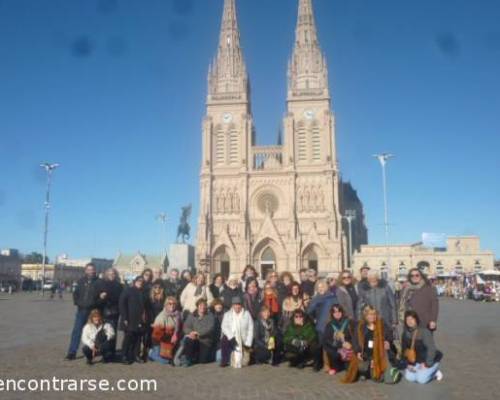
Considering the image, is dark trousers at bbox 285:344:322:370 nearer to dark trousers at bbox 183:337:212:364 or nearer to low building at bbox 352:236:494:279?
dark trousers at bbox 183:337:212:364

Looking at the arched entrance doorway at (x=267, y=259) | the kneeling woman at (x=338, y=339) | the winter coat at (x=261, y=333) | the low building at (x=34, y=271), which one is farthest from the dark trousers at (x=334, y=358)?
the low building at (x=34, y=271)

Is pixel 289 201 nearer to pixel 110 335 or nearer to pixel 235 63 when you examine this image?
pixel 235 63

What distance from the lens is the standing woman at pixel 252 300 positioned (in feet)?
34.5

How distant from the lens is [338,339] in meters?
8.70

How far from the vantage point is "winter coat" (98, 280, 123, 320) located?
10.3 metres

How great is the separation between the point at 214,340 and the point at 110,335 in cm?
208

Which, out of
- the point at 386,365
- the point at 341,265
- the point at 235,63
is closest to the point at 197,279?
the point at 386,365

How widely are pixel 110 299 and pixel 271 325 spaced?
11.1ft

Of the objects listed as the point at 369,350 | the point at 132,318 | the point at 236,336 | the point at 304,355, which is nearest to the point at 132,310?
the point at 132,318

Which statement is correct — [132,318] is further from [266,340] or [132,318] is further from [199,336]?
[266,340]

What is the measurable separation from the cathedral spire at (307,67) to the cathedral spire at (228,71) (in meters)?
6.55

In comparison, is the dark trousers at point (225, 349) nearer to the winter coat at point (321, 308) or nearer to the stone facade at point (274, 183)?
the winter coat at point (321, 308)

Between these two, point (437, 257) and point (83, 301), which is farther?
point (437, 257)

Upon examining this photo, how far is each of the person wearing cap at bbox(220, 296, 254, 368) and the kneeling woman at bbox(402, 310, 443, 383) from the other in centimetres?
293
